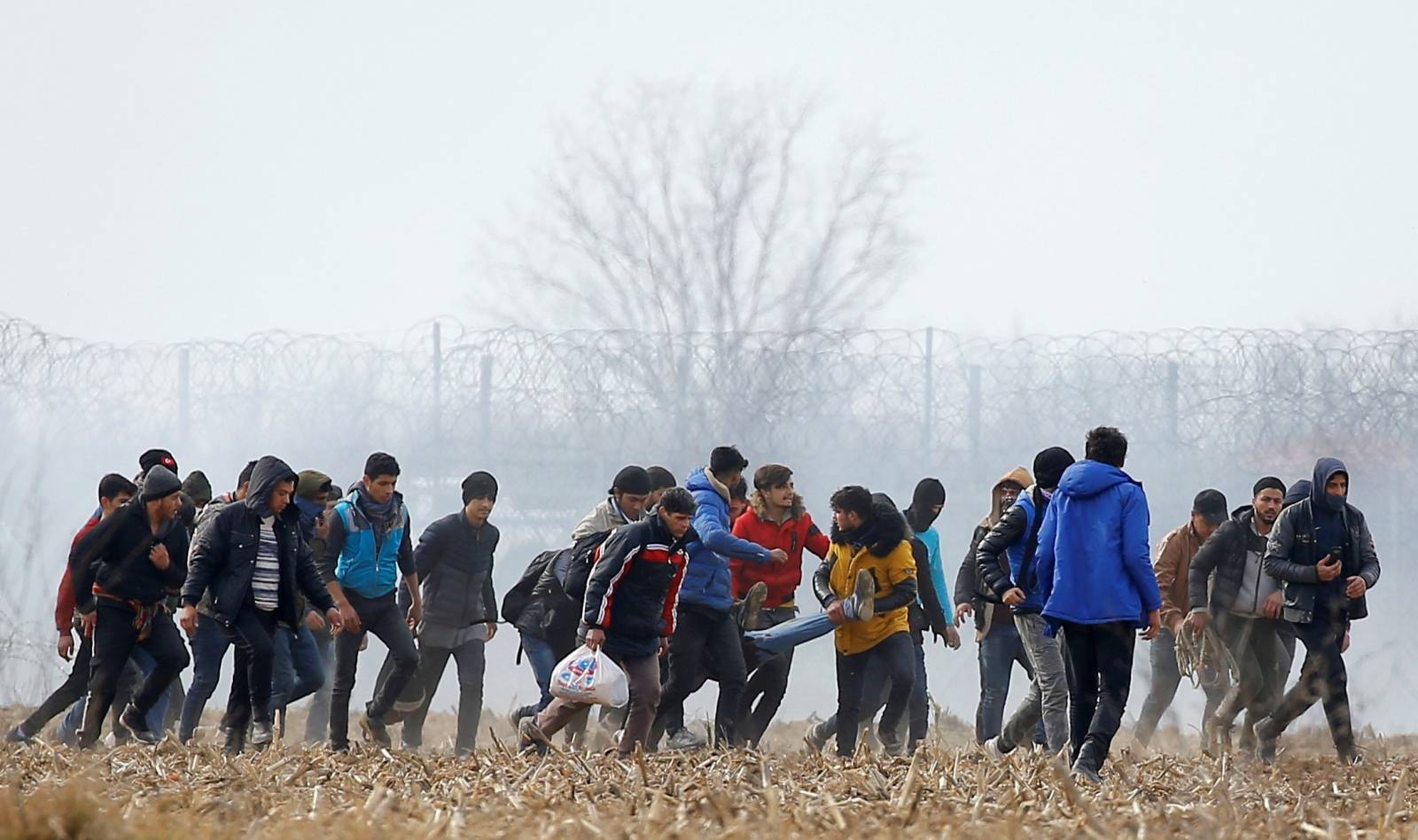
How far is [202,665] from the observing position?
8680mm

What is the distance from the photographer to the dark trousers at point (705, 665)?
329 inches

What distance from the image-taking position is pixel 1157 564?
9562 mm

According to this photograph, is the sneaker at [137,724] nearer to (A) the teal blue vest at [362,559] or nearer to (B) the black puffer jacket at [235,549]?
(B) the black puffer jacket at [235,549]

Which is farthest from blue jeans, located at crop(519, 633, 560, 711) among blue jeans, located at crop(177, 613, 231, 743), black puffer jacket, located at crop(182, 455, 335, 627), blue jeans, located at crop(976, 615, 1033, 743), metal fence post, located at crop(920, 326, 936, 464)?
metal fence post, located at crop(920, 326, 936, 464)

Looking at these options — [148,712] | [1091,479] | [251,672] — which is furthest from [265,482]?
[1091,479]

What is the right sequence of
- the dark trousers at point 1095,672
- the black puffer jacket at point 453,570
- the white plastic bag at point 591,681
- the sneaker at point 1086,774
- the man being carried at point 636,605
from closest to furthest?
the sneaker at point 1086,774
the dark trousers at point 1095,672
the white plastic bag at point 591,681
the man being carried at point 636,605
the black puffer jacket at point 453,570

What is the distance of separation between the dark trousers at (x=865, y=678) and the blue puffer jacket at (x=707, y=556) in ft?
2.15

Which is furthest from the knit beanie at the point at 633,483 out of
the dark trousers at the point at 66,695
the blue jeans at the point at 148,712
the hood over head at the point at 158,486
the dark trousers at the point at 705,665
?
the dark trousers at the point at 66,695

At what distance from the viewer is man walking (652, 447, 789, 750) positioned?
8312 mm

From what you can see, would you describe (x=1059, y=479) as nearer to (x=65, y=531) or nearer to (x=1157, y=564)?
(x=1157, y=564)

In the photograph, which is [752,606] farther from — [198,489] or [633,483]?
[198,489]

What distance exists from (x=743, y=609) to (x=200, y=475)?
3087mm

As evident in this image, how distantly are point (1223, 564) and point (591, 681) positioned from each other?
3431 millimetres

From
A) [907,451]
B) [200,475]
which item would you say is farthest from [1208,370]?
[200,475]
